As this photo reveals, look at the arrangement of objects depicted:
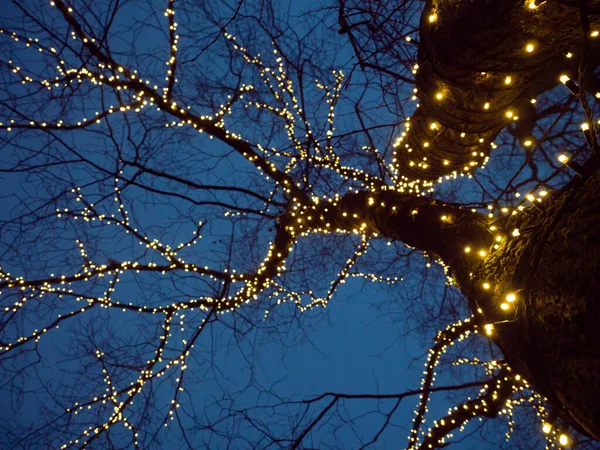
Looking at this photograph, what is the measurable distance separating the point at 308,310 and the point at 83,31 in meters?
4.24

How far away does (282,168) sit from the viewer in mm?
4988

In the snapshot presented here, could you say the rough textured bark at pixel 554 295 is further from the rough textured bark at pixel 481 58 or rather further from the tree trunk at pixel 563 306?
the rough textured bark at pixel 481 58

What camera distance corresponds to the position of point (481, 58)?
2119 mm

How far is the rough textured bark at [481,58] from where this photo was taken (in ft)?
6.09

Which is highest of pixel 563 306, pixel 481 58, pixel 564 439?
pixel 481 58

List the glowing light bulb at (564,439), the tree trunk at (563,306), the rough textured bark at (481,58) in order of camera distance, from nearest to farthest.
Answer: the tree trunk at (563,306) < the glowing light bulb at (564,439) < the rough textured bark at (481,58)

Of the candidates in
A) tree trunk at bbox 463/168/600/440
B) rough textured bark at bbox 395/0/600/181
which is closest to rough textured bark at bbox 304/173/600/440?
tree trunk at bbox 463/168/600/440

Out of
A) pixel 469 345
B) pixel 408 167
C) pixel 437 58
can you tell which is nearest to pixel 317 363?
pixel 469 345

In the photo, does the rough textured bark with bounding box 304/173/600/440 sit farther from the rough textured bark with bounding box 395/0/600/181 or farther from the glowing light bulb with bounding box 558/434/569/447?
the rough textured bark with bounding box 395/0/600/181

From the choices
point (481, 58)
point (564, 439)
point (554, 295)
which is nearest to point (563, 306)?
point (554, 295)

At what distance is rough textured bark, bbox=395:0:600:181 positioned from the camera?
1857 mm

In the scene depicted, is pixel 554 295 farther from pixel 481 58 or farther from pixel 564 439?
pixel 481 58

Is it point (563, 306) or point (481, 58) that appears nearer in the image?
point (563, 306)

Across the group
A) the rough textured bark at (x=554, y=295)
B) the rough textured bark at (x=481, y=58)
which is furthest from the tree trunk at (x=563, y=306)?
the rough textured bark at (x=481, y=58)
